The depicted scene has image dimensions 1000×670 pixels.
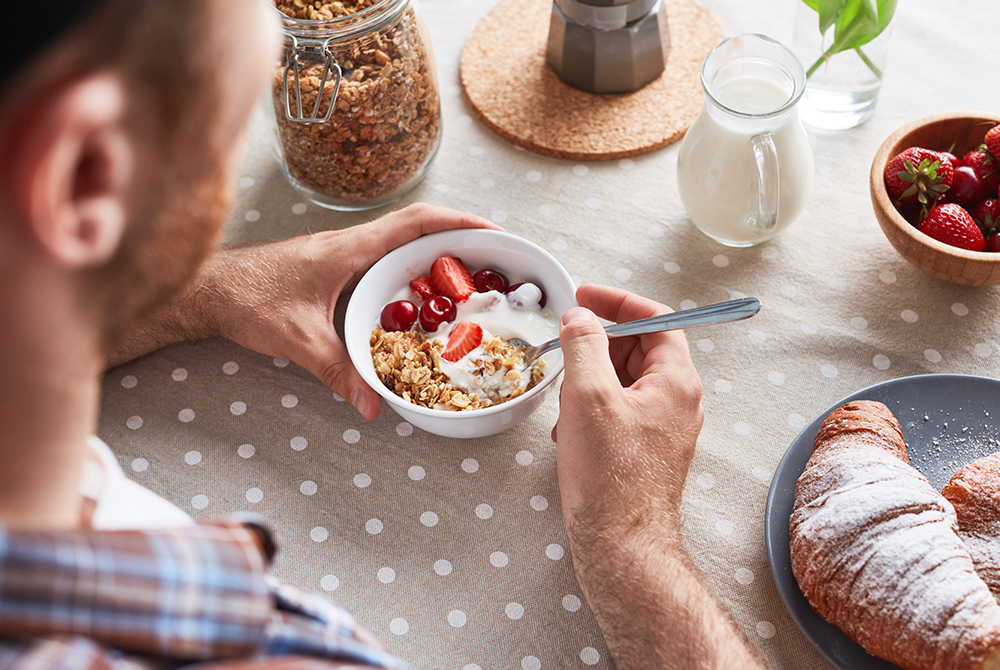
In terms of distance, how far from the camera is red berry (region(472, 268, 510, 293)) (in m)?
0.97

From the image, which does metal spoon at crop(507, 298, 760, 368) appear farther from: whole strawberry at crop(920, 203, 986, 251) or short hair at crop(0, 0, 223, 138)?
short hair at crop(0, 0, 223, 138)

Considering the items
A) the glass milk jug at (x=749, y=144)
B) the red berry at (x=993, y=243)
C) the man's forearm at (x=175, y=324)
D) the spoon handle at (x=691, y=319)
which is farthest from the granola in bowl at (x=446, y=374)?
the red berry at (x=993, y=243)

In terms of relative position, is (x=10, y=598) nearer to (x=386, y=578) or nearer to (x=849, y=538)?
(x=386, y=578)

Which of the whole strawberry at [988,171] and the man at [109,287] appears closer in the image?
the man at [109,287]

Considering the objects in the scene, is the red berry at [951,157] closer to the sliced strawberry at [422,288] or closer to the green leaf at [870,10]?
the green leaf at [870,10]

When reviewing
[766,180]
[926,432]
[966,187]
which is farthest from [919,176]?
[926,432]

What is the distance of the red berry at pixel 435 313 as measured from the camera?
92 cm

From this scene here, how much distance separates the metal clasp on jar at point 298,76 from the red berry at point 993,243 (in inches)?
33.2

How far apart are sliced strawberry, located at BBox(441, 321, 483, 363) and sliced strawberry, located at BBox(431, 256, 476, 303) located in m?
0.05

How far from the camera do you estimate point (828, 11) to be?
105 cm

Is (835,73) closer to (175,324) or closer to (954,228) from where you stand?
(954,228)

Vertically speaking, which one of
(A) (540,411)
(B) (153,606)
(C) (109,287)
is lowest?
(A) (540,411)

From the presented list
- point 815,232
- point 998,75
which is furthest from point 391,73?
point 998,75

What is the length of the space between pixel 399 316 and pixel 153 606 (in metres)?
0.54
